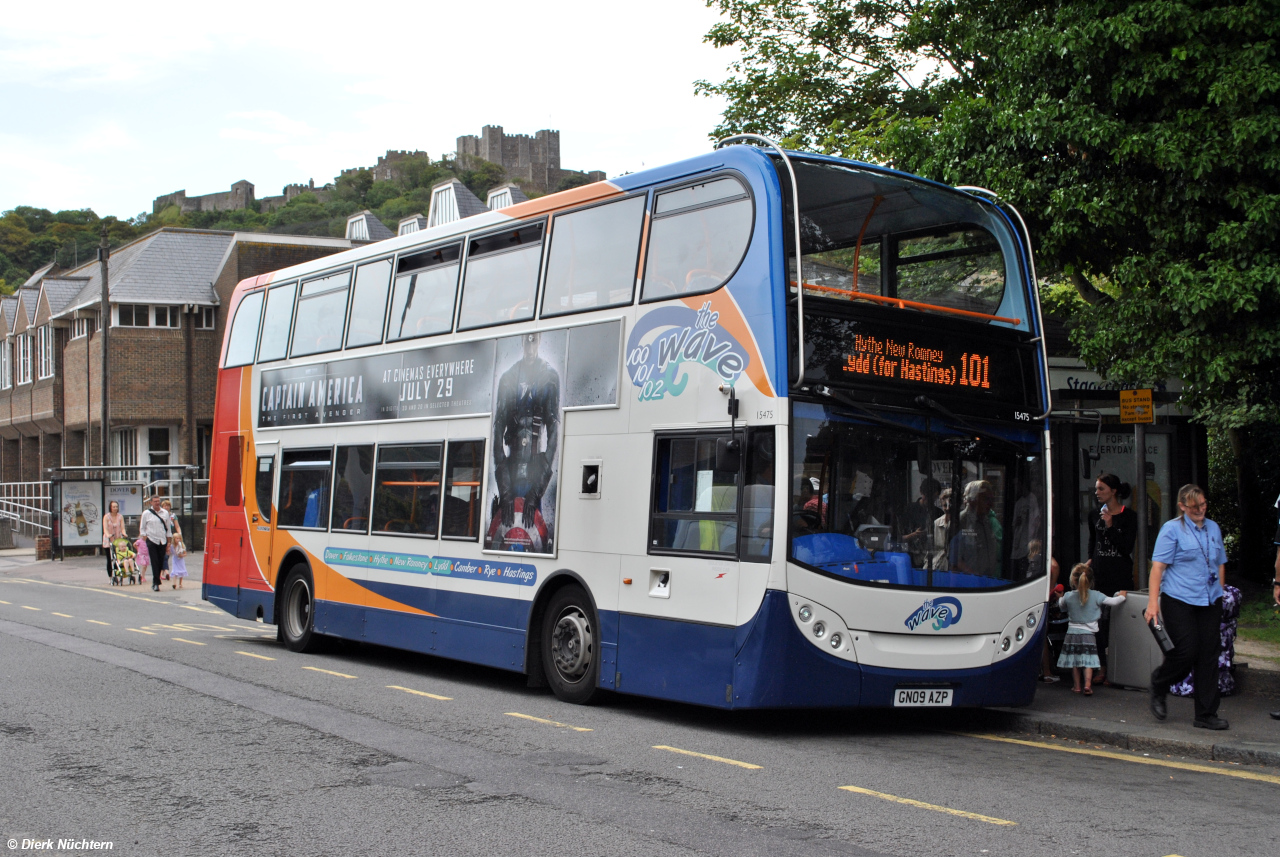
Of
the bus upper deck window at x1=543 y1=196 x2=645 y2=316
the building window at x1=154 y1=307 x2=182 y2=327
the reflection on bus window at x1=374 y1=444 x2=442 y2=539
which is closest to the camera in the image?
the bus upper deck window at x1=543 y1=196 x2=645 y2=316

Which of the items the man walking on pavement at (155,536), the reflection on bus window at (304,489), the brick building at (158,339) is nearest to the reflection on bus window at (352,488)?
the reflection on bus window at (304,489)

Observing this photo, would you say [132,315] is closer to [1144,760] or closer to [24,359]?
[24,359]

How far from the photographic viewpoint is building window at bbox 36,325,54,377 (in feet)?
165

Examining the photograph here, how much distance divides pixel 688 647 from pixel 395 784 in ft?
8.65

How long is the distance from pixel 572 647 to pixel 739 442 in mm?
2760

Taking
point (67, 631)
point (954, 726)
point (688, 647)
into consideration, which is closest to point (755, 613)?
point (688, 647)

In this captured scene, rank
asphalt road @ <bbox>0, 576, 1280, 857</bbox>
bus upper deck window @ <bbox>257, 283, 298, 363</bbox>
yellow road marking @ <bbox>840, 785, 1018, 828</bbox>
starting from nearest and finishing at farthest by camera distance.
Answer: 1. asphalt road @ <bbox>0, 576, 1280, 857</bbox>
2. yellow road marking @ <bbox>840, 785, 1018, 828</bbox>
3. bus upper deck window @ <bbox>257, 283, 298, 363</bbox>

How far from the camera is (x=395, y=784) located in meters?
7.16

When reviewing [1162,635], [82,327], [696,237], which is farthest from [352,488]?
[82,327]

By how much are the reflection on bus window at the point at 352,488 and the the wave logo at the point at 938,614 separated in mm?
6500

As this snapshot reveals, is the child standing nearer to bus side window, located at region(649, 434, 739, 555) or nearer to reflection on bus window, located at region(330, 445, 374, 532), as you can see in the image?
bus side window, located at region(649, 434, 739, 555)

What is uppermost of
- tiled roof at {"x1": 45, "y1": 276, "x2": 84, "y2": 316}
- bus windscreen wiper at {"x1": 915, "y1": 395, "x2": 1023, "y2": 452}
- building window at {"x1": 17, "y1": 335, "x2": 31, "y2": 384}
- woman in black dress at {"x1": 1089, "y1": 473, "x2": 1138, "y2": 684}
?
tiled roof at {"x1": 45, "y1": 276, "x2": 84, "y2": 316}

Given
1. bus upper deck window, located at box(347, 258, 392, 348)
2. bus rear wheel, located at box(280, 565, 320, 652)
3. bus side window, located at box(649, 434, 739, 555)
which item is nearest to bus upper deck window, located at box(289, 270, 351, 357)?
bus upper deck window, located at box(347, 258, 392, 348)

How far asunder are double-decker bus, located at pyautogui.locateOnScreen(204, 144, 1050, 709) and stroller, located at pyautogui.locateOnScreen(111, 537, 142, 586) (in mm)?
17485
